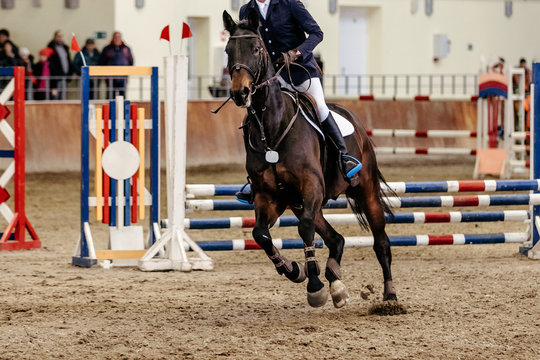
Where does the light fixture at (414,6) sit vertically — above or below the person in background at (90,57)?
above

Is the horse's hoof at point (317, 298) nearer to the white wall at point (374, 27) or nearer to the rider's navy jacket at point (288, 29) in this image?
the rider's navy jacket at point (288, 29)

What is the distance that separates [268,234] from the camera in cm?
664

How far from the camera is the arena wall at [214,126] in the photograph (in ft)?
57.6

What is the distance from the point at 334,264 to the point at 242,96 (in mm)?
1448

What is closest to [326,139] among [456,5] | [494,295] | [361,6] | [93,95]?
[494,295]

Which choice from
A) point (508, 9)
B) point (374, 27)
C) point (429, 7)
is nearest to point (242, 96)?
point (374, 27)

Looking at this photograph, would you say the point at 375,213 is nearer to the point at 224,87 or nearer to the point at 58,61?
the point at 58,61

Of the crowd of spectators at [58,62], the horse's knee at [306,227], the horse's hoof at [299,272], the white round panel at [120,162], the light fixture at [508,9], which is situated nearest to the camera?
the horse's knee at [306,227]

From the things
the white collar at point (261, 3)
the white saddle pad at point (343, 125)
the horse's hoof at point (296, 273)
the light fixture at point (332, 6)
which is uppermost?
the light fixture at point (332, 6)

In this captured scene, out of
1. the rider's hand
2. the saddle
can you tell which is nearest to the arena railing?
the saddle

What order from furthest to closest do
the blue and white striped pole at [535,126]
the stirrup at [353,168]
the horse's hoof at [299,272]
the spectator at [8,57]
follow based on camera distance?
1. the spectator at [8,57]
2. the blue and white striped pole at [535,126]
3. the stirrup at [353,168]
4. the horse's hoof at [299,272]

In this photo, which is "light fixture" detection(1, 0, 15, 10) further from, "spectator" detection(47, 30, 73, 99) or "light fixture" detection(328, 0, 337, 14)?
"light fixture" detection(328, 0, 337, 14)

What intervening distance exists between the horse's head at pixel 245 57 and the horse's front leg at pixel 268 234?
2.57 ft

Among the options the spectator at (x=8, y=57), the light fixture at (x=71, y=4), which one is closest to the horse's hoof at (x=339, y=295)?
the spectator at (x=8, y=57)
